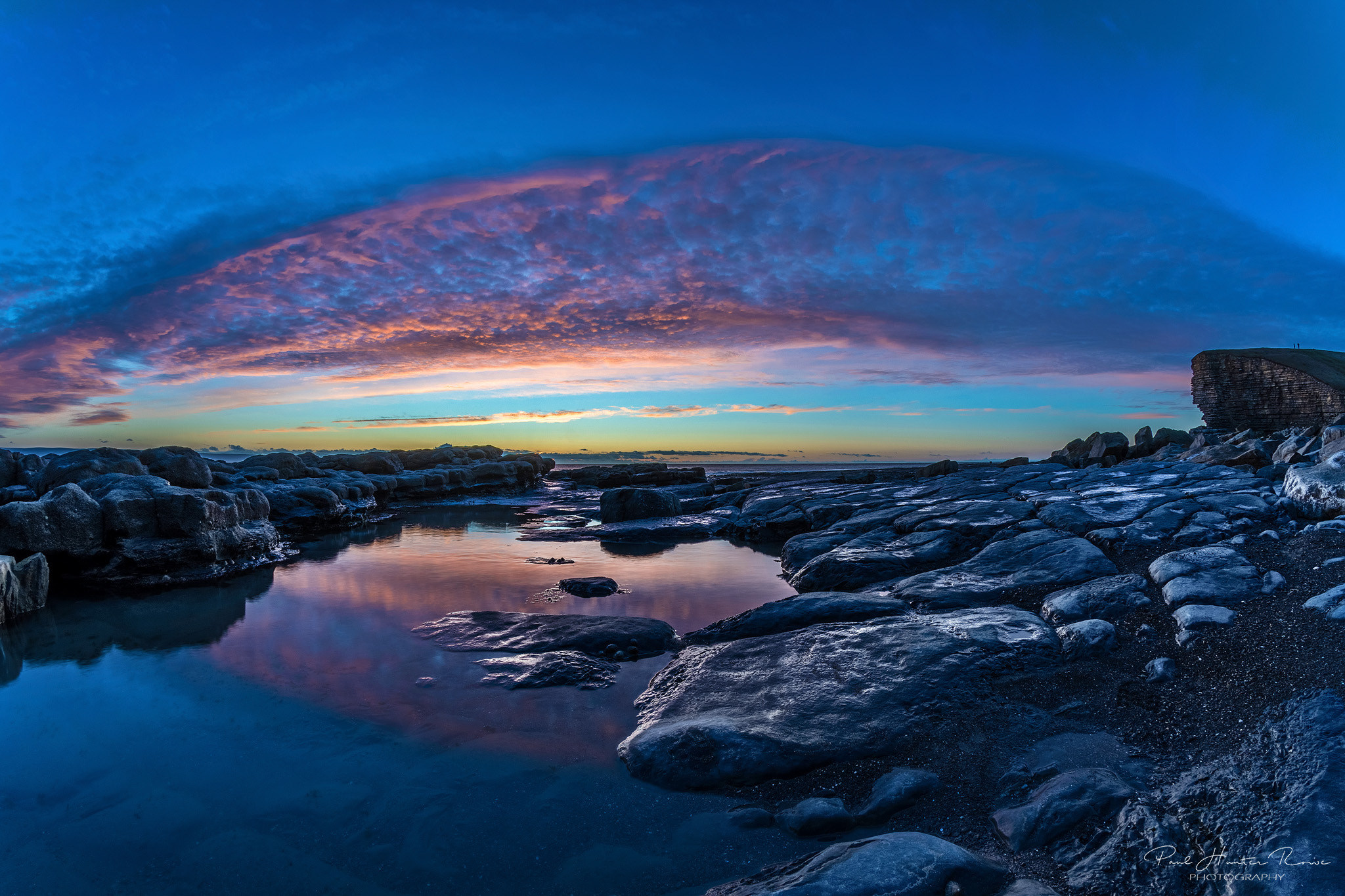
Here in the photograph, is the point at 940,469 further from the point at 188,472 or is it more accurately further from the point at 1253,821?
the point at 188,472

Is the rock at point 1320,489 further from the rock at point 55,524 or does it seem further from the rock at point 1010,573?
the rock at point 55,524

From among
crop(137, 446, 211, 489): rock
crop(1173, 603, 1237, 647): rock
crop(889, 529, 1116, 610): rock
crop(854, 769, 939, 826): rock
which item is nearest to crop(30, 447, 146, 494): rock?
crop(137, 446, 211, 489): rock

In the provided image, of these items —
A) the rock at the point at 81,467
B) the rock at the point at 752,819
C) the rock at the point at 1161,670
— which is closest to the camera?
the rock at the point at 752,819

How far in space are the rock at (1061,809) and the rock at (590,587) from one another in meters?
8.78

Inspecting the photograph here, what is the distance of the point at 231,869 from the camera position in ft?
14.3

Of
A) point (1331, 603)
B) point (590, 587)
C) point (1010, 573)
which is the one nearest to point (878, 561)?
point (1010, 573)

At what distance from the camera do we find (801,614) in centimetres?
852

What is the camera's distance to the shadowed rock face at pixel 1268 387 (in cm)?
2972

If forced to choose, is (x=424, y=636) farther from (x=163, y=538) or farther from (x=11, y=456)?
(x=11, y=456)

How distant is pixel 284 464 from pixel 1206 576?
3527 cm

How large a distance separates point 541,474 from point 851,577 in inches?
1931

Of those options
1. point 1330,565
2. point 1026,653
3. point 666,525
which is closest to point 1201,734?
point 1026,653

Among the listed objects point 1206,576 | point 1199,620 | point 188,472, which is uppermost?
point 188,472
